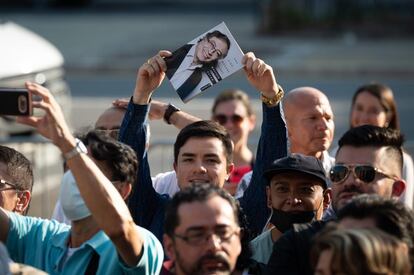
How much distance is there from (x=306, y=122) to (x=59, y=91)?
8406mm

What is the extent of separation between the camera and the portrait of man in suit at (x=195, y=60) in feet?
23.0

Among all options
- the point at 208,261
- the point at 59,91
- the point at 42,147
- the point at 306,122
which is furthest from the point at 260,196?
the point at 59,91

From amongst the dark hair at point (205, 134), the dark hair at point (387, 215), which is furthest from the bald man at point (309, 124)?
the dark hair at point (387, 215)

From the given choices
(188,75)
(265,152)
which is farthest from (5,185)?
(265,152)

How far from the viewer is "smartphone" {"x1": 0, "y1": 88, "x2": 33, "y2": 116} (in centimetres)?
505

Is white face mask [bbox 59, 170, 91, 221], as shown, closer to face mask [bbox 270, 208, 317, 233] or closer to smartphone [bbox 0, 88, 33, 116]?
smartphone [bbox 0, 88, 33, 116]

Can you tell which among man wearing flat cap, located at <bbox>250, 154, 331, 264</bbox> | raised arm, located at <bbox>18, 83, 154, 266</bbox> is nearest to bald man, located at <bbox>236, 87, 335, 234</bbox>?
man wearing flat cap, located at <bbox>250, 154, 331, 264</bbox>

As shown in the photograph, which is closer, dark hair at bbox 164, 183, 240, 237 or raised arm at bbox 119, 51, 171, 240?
dark hair at bbox 164, 183, 240, 237

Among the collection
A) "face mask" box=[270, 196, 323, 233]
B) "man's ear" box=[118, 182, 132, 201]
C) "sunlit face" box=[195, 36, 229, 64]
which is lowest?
"face mask" box=[270, 196, 323, 233]

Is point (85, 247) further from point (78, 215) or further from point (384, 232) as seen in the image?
point (384, 232)

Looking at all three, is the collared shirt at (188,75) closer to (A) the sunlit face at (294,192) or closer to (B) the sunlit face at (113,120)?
(A) the sunlit face at (294,192)

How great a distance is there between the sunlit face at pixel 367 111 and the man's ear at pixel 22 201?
378 cm

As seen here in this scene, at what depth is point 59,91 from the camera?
53.8 feet

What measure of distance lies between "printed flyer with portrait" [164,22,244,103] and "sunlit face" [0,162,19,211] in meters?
1.10
